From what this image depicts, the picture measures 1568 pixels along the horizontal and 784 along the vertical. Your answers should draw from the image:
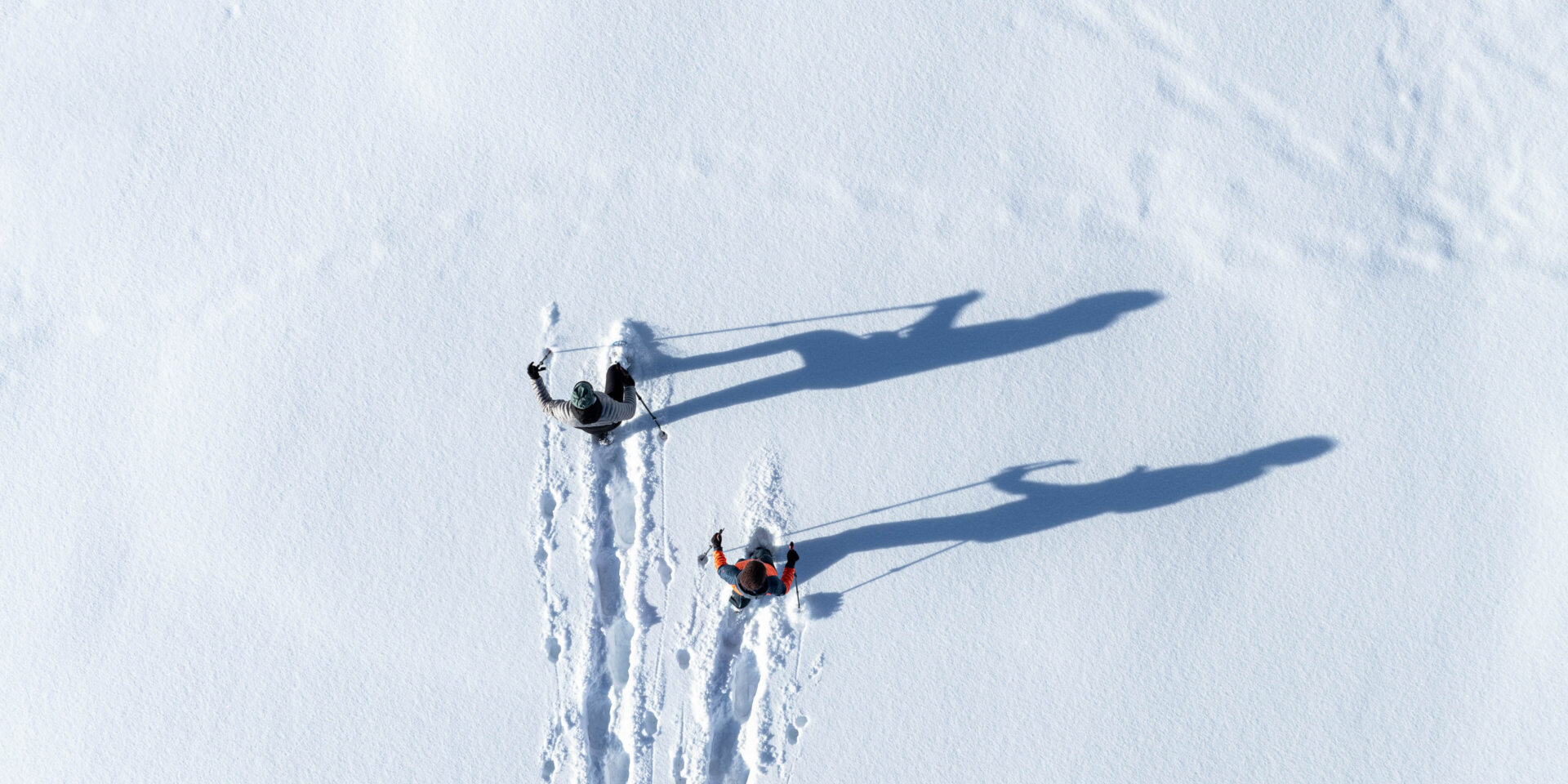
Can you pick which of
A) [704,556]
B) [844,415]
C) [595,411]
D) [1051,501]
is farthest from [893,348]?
[595,411]

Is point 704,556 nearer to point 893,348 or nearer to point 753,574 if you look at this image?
point 753,574

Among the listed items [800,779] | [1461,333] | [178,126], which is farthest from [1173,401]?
[178,126]

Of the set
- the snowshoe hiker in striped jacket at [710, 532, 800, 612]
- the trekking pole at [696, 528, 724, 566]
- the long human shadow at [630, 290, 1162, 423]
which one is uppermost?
the long human shadow at [630, 290, 1162, 423]

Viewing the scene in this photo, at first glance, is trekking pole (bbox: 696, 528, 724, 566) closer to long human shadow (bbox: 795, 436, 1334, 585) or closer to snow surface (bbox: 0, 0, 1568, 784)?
A: snow surface (bbox: 0, 0, 1568, 784)

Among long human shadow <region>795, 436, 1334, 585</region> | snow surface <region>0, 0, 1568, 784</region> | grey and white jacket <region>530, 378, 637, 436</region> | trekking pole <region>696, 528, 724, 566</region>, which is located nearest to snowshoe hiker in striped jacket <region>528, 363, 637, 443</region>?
grey and white jacket <region>530, 378, 637, 436</region>

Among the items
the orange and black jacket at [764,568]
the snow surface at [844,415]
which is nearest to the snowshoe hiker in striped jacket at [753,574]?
the orange and black jacket at [764,568]
